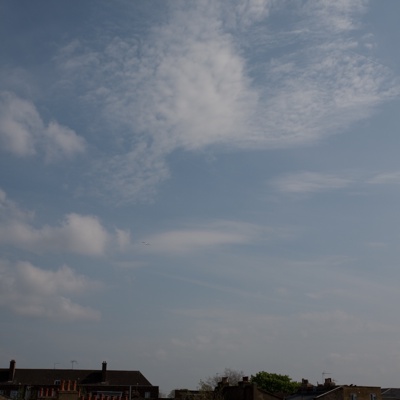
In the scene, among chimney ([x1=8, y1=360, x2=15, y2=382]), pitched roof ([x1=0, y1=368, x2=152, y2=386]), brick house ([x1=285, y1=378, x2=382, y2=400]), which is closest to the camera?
brick house ([x1=285, y1=378, x2=382, y2=400])

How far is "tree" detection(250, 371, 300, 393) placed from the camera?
11562 cm

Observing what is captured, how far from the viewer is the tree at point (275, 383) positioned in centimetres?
11562

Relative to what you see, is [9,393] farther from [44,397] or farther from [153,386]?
[44,397]

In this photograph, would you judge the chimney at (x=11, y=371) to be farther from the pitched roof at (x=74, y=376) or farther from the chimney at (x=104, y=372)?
the chimney at (x=104, y=372)

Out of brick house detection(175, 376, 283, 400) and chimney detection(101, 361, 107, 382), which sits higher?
chimney detection(101, 361, 107, 382)

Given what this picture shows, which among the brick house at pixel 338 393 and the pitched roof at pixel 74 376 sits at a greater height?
the pitched roof at pixel 74 376

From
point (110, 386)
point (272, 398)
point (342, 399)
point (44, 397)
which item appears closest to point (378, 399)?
point (342, 399)

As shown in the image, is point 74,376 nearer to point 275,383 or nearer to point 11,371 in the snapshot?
point 11,371

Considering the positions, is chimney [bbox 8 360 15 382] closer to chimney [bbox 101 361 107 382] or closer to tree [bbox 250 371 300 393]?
chimney [bbox 101 361 107 382]

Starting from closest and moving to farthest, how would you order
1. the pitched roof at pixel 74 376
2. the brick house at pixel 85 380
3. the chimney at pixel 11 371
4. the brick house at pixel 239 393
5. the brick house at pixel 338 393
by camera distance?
1. the brick house at pixel 239 393
2. the brick house at pixel 338 393
3. the brick house at pixel 85 380
4. the chimney at pixel 11 371
5. the pitched roof at pixel 74 376

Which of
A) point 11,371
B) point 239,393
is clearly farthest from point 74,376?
point 239,393

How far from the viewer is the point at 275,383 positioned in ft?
384

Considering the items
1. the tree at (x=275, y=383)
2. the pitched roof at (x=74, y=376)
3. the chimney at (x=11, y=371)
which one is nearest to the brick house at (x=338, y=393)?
the tree at (x=275, y=383)

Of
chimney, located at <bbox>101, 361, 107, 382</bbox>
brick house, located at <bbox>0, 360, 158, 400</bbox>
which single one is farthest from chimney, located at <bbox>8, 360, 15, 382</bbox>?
chimney, located at <bbox>101, 361, 107, 382</bbox>
